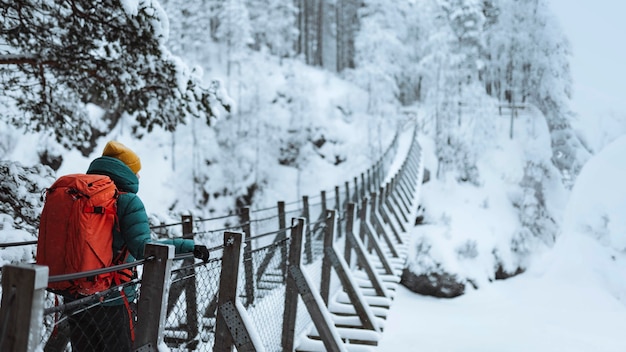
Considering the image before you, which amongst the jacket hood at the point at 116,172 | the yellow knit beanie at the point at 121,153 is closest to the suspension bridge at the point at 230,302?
the jacket hood at the point at 116,172

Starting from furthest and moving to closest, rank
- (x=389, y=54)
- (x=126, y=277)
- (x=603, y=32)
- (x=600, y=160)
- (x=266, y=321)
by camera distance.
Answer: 1. (x=603, y=32)
2. (x=389, y=54)
3. (x=600, y=160)
4. (x=266, y=321)
5. (x=126, y=277)

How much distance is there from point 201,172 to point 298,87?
797 centimetres

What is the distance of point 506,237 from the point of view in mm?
21094

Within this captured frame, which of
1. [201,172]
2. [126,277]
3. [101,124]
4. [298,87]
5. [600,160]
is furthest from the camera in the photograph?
[298,87]

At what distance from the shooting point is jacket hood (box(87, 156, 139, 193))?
218 cm

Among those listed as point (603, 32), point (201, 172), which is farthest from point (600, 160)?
point (603, 32)

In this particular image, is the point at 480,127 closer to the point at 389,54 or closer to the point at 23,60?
the point at 389,54

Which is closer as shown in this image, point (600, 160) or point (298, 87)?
point (600, 160)

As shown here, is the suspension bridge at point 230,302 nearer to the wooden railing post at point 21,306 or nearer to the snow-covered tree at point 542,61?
the wooden railing post at point 21,306

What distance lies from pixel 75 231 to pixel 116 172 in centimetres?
39

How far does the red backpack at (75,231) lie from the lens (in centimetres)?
186

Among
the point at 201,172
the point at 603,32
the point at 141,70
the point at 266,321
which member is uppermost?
the point at 603,32

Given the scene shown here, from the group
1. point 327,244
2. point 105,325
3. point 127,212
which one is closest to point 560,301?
point 327,244

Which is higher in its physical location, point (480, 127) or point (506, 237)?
point (480, 127)
